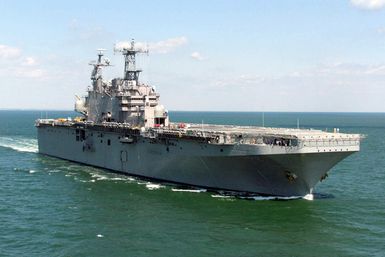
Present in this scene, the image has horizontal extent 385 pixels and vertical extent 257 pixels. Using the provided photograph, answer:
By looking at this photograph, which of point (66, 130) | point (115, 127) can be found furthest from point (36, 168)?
point (115, 127)

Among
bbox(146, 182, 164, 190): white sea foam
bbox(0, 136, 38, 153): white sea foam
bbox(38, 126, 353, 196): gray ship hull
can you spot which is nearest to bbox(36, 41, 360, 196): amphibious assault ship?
bbox(38, 126, 353, 196): gray ship hull

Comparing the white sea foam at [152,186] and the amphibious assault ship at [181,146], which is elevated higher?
the amphibious assault ship at [181,146]

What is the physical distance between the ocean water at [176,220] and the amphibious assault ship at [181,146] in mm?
1337

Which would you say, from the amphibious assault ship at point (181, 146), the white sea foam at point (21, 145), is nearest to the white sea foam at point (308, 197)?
the amphibious assault ship at point (181, 146)

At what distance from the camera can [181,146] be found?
102ft

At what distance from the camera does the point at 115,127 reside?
37.8m

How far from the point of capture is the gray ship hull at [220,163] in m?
26.5

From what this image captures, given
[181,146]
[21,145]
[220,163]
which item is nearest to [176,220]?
[220,163]

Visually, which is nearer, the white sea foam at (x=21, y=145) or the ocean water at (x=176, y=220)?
the ocean water at (x=176, y=220)

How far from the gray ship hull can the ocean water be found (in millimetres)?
1083

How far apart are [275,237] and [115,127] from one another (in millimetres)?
20010

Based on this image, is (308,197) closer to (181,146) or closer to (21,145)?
(181,146)

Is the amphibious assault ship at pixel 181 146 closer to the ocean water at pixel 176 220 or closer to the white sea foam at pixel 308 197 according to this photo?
the white sea foam at pixel 308 197

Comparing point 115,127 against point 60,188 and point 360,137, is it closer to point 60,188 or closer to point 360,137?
point 60,188
